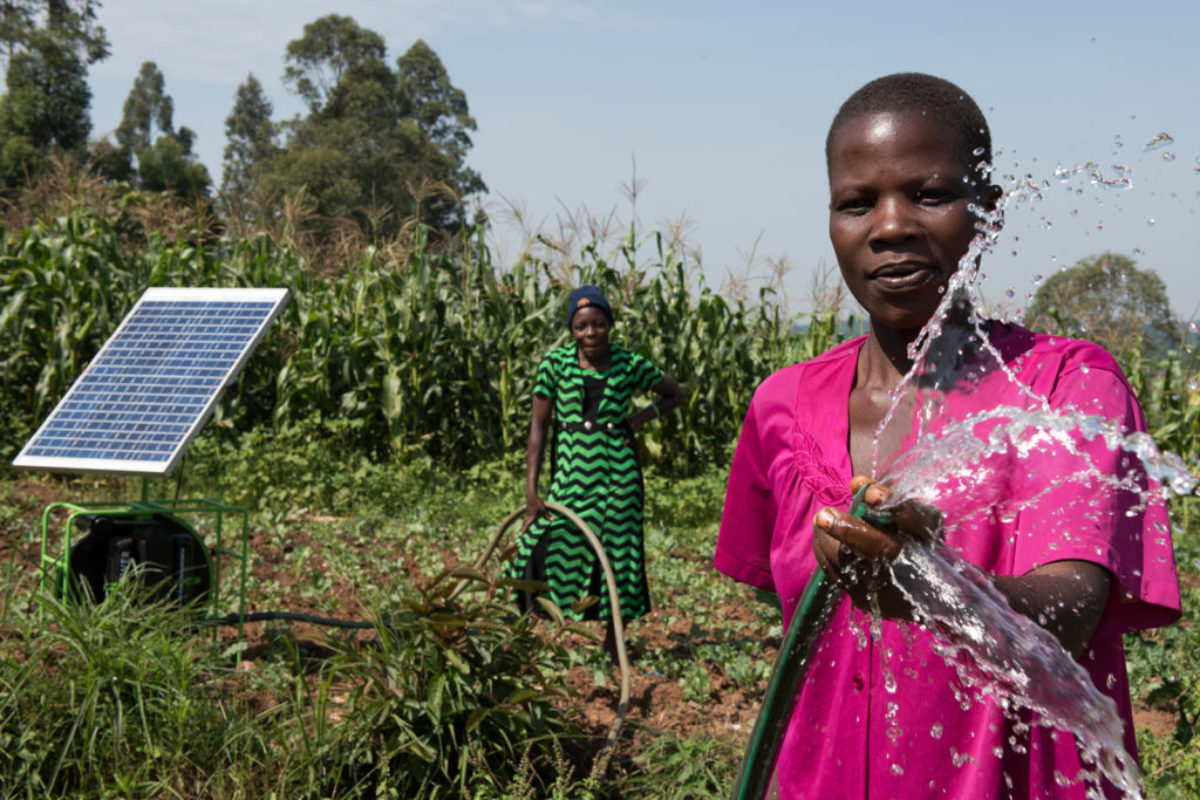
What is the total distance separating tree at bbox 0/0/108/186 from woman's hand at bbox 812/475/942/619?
34333mm

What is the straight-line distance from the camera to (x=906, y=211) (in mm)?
1391

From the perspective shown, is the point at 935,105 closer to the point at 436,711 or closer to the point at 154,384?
the point at 436,711

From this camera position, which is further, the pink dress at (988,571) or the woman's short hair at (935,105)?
the woman's short hair at (935,105)

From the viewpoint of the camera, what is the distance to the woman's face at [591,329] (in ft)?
16.8

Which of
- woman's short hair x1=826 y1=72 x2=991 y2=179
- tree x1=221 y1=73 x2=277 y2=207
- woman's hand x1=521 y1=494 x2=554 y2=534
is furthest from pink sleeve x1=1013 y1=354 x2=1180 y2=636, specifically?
tree x1=221 y1=73 x2=277 y2=207

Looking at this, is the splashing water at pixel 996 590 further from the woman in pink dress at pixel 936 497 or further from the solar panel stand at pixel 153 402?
the solar panel stand at pixel 153 402

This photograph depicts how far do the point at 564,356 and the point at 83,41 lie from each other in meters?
33.6

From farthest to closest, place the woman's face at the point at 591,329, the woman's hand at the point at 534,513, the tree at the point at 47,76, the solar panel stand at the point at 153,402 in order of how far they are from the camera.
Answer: the tree at the point at 47,76
the woman's face at the point at 591,329
the woman's hand at the point at 534,513
the solar panel stand at the point at 153,402

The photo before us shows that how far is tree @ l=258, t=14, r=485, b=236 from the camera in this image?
36500mm

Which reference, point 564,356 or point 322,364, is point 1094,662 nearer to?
point 564,356

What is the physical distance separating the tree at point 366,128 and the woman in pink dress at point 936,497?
114 feet

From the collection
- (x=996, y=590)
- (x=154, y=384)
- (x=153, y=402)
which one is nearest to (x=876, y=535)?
(x=996, y=590)

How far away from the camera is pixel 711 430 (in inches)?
382

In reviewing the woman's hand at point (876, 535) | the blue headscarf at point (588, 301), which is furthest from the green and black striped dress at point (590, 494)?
A: the woman's hand at point (876, 535)
